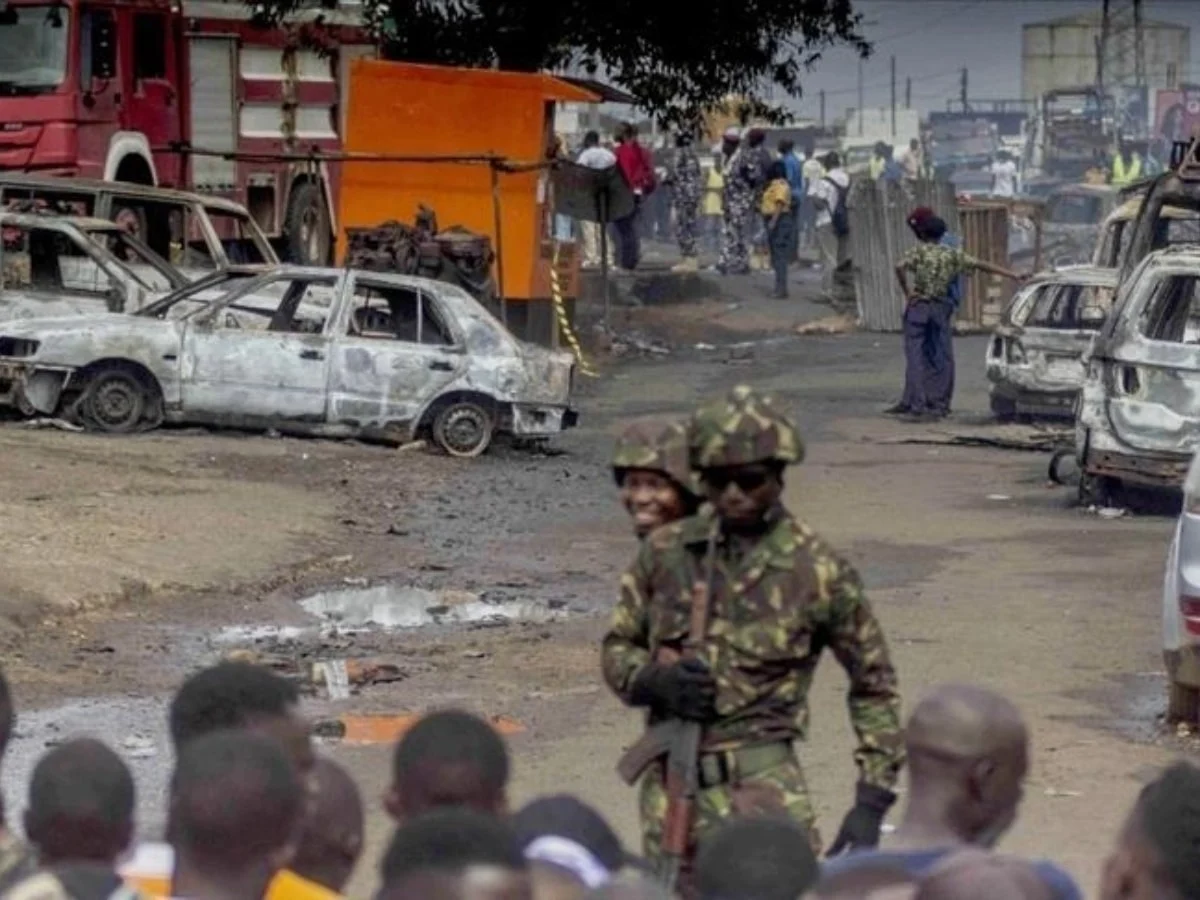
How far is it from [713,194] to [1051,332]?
2292cm

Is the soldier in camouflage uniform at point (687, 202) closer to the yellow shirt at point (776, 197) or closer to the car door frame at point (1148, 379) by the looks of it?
the yellow shirt at point (776, 197)

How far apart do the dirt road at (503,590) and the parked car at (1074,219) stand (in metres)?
17.9

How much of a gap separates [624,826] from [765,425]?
11.9 ft

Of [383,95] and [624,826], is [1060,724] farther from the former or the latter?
[383,95]

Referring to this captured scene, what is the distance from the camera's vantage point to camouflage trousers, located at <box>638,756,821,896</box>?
18.4 ft

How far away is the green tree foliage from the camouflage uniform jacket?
2421 centimetres

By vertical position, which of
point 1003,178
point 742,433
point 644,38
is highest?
point 644,38

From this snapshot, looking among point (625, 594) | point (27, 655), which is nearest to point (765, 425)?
point (625, 594)

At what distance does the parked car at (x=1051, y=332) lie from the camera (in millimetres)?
22516

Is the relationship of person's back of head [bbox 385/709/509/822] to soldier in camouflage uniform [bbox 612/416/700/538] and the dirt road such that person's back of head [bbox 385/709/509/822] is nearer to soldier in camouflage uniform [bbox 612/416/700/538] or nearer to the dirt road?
soldier in camouflage uniform [bbox 612/416/700/538]

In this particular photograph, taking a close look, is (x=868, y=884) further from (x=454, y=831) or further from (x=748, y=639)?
(x=748, y=639)

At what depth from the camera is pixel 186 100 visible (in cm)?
2748

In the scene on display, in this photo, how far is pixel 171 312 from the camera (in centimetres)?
1994

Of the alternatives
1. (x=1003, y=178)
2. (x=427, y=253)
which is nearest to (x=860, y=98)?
(x=1003, y=178)
